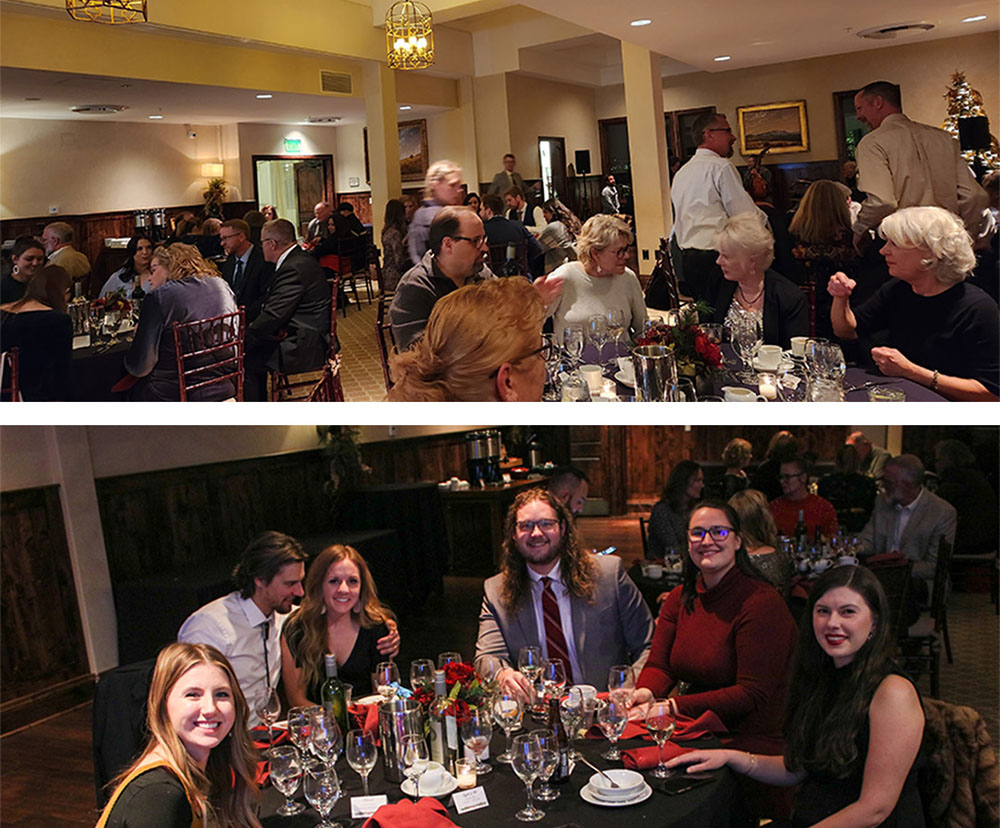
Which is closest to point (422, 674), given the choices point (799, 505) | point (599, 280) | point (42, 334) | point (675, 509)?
point (675, 509)

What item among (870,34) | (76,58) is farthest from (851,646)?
(76,58)

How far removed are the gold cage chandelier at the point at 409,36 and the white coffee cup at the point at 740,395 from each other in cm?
117

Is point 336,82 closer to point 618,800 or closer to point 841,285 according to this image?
point 841,285

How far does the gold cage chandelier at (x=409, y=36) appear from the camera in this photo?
270cm

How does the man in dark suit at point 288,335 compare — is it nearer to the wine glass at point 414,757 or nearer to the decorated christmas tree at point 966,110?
the wine glass at point 414,757

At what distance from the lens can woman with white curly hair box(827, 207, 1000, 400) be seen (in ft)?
7.59

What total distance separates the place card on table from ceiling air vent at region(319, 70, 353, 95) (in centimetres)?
177

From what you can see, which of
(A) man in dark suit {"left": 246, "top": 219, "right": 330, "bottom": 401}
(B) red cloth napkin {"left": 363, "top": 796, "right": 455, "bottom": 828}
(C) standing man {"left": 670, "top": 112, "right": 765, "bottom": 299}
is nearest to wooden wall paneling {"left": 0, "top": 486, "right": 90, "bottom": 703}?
(A) man in dark suit {"left": 246, "top": 219, "right": 330, "bottom": 401}

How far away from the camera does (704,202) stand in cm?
285

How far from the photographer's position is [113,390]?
3.08 meters

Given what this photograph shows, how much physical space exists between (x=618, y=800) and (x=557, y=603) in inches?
24.4

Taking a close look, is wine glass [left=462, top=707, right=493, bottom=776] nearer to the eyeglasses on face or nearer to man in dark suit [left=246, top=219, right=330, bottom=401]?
the eyeglasses on face

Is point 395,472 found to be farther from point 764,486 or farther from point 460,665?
point 764,486

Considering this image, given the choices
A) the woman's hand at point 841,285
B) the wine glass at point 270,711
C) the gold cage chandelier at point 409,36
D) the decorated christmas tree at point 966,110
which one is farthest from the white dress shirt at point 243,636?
the decorated christmas tree at point 966,110
